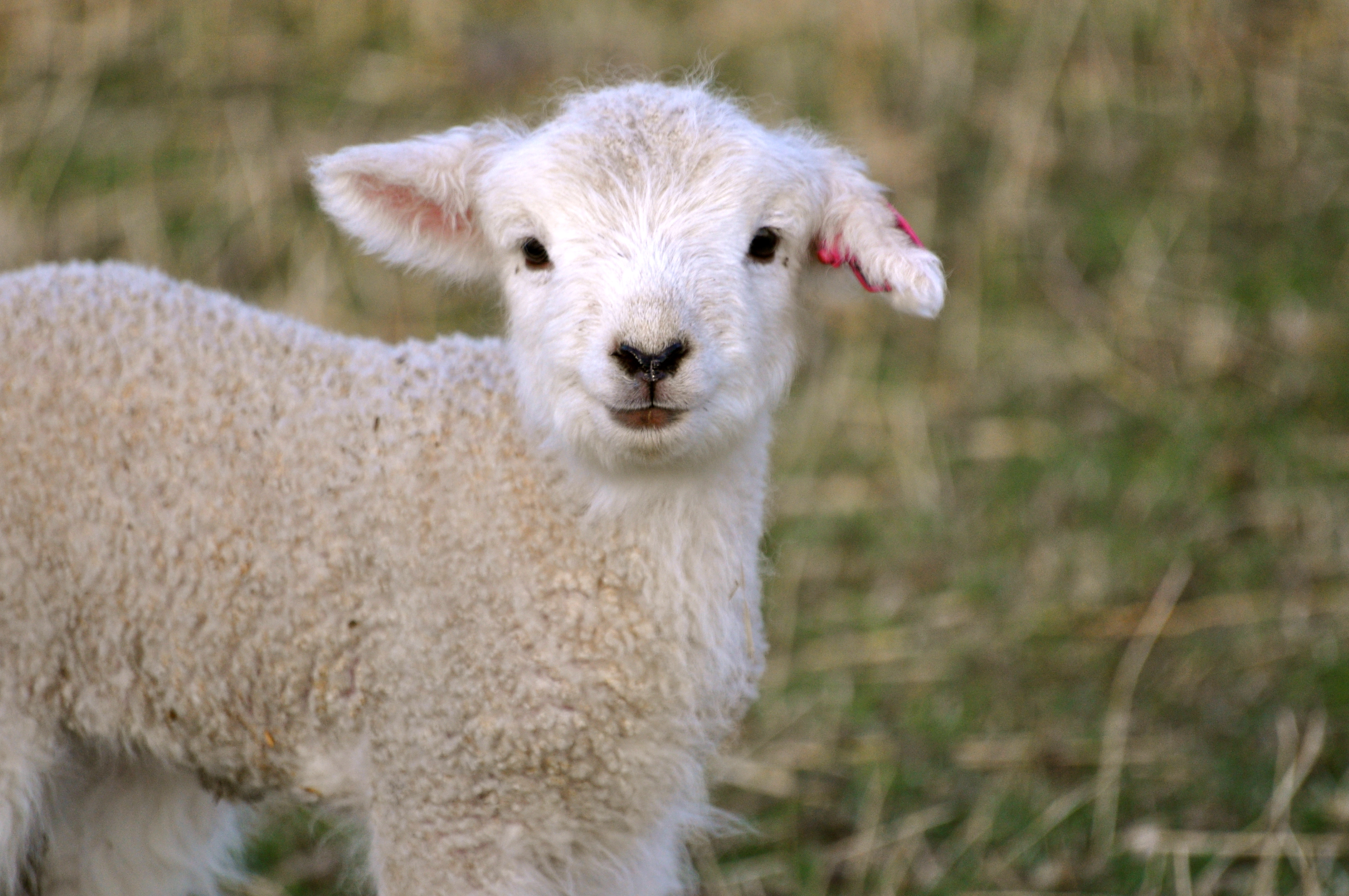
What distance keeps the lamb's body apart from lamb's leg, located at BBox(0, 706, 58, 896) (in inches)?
1.1

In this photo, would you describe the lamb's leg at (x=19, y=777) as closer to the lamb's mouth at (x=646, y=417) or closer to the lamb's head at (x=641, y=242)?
the lamb's head at (x=641, y=242)

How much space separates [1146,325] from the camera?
5.98 metres

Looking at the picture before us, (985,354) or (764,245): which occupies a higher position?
(764,245)

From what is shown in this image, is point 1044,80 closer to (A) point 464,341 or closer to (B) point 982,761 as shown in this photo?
(B) point 982,761

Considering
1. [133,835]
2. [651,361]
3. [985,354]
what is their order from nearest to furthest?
[651,361] → [133,835] → [985,354]

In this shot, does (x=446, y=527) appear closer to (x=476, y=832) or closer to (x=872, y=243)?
(x=476, y=832)

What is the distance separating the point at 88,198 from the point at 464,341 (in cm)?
373

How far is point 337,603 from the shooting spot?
2.75 metres

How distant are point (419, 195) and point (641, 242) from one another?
613 millimetres

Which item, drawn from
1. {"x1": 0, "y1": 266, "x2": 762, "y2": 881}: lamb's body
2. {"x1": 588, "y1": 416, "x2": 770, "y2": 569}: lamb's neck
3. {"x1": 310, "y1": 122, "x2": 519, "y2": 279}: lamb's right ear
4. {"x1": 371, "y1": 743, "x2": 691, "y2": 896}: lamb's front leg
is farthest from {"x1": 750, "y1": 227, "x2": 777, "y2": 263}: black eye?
{"x1": 371, "y1": 743, "x2": 691, "y2": 896}: lamb's front leg

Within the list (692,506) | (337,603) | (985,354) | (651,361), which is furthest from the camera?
(985,354)

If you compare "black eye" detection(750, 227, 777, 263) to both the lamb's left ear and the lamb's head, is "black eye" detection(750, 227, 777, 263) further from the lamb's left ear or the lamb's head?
the lamb's left ear

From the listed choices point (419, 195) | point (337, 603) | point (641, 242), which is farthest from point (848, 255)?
point (337, 603)

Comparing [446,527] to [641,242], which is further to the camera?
[446,527]
